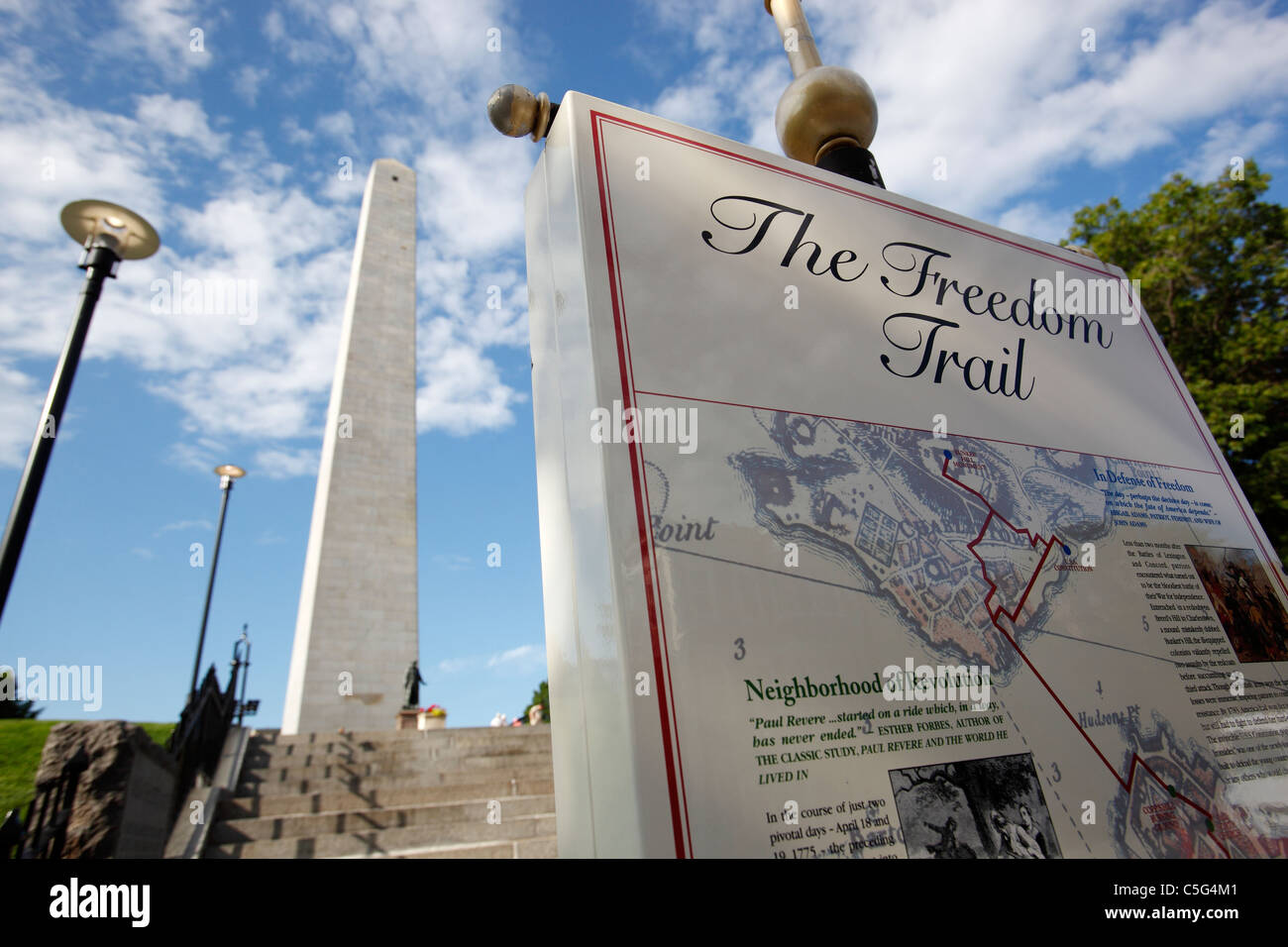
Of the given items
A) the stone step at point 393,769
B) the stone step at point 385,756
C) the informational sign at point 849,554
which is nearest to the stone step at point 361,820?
the stone step at point 393,769

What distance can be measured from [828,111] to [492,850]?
217 inches

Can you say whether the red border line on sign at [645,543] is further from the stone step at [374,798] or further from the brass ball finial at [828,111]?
the stone step at [374,798]

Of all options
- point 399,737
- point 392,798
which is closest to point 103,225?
point 392,798

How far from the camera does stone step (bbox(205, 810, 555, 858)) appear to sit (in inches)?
199

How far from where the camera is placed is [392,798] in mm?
6238

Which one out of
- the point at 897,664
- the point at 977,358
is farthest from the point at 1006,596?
the point at 977,358

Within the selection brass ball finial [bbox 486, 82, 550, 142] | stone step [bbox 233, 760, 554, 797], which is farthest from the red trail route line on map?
stone step [bbox 233, 760, 554, 797]

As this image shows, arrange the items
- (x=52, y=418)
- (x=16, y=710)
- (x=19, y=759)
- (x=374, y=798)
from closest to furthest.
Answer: (x=52, y=418), (x=374, y=798), (x=19, y=759), (x=16, y=710)

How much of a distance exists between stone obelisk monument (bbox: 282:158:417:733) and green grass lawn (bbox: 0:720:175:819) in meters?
4.78

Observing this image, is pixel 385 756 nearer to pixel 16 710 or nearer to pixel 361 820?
pixel 361 820

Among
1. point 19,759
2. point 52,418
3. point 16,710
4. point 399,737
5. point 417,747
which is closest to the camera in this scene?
point 52,418

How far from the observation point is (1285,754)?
192cm

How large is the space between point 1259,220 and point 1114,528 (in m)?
14.8
